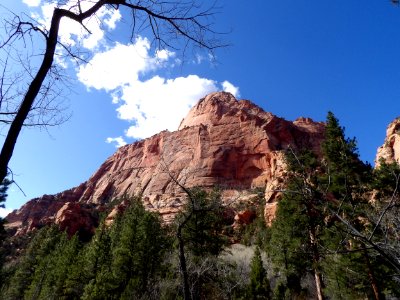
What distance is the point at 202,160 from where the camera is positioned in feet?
300

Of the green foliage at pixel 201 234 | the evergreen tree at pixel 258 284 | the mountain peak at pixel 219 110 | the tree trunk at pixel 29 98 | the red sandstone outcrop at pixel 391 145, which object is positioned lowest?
the tree trunk at pixel 29 98

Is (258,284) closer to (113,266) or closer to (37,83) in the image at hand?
(113,266)

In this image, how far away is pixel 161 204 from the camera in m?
73.2

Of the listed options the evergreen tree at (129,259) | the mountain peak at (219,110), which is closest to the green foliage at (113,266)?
the evergreen tree at (129,259)

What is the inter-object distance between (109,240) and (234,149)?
63604 millimetres

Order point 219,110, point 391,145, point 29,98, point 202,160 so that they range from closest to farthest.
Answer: point 29,98 → point 391,145 → point 202,160 → point 219,110

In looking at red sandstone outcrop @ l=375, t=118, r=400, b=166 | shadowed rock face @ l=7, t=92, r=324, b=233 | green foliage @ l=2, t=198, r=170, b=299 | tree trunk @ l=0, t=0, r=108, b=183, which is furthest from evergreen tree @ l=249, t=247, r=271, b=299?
red sandstone outcrop @ l=375, t=118, r=400, b=166

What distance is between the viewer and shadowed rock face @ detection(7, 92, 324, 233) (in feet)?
278

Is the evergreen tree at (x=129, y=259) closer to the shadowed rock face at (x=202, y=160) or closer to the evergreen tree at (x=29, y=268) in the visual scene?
the evergreen tree at (x=29, y=268)

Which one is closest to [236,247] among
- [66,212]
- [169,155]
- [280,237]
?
[280,237]

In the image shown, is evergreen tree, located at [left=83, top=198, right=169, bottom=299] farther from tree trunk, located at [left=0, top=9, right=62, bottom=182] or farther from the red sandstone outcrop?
the red sandstone outcrop

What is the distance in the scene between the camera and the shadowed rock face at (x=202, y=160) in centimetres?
8481

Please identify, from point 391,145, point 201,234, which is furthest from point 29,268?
point 391,145

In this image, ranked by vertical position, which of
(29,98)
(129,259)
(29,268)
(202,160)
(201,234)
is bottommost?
(29,98)
